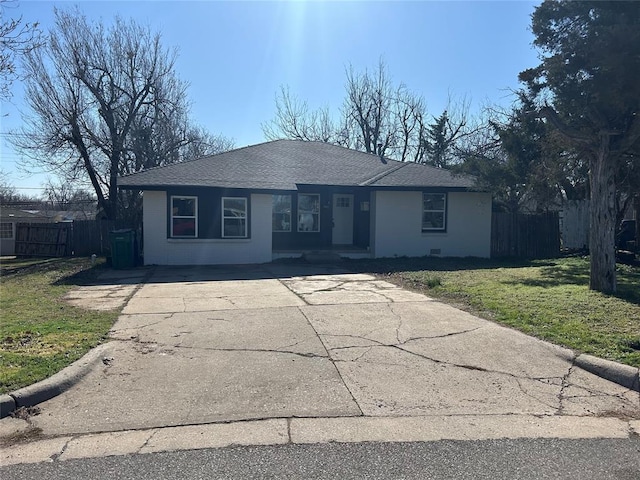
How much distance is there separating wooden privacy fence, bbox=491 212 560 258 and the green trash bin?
44.1 ft

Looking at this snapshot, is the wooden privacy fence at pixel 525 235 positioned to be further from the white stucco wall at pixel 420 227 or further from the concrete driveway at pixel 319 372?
the concrete driveway at pixel 319 372

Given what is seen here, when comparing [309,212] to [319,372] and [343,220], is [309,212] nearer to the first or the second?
[343,220]

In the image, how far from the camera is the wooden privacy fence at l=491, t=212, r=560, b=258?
64.8 ft

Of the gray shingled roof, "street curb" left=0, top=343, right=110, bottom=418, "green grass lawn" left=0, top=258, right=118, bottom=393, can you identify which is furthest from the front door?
"street curb" left=0, top=343, right=110, bottom=418

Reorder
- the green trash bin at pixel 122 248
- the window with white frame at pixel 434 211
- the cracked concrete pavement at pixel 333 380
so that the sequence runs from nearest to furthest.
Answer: the cracked concrete pavement at pixel 333 380
the green trash bin at pixel 122 248
the window with white frame at pixel 434 211

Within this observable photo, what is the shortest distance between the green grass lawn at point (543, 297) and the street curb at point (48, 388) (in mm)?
5925

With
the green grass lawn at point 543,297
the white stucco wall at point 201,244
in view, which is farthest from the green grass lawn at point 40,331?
the green grass lawn at point 543,297

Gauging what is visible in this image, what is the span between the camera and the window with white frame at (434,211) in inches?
736

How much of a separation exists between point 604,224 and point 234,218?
1111cm

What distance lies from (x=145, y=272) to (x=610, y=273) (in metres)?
12.1

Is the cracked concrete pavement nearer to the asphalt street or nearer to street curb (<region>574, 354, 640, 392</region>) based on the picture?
street curb (<region>574, 354, 640, 392</region>)

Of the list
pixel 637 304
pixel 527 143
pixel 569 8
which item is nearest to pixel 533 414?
pixel 637 304

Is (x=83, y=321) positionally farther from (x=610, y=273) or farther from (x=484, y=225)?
(x=484, y=225)

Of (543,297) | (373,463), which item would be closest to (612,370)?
Answer: (373,463)
